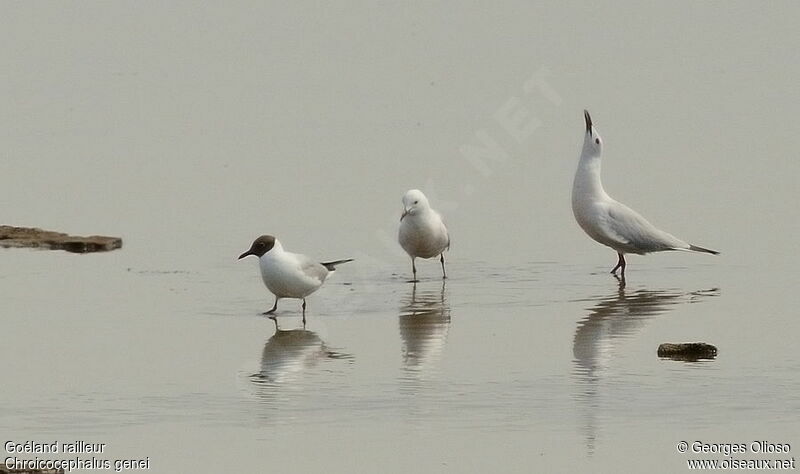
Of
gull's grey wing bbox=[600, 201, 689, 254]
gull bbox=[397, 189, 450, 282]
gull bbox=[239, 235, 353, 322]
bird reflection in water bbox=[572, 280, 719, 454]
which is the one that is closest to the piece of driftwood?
gull bbox=[397, 189, 450, 282]

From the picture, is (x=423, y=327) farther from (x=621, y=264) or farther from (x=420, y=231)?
(x=621, y=264)

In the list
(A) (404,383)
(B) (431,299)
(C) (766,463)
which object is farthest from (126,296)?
(C) (766,463)

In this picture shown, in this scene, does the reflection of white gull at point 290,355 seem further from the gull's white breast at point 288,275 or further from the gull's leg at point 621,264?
the gull's leg at point 621,264

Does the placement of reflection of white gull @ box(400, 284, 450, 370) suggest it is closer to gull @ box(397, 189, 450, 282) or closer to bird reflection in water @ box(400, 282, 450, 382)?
bird reflection in water @ box(400, 282, 450, 382)

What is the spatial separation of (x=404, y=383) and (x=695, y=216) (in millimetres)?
8471

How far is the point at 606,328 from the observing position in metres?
11.8

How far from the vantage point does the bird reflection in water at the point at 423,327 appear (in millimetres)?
10754

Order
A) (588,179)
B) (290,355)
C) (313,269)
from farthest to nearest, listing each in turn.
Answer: (588,179) → (313,269) → (290,355)

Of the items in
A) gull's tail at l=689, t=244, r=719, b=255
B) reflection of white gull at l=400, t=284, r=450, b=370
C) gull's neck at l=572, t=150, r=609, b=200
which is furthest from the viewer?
gull's neck at l=572, t=150, r=609, b=200

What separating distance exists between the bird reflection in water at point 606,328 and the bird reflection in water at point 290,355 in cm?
150

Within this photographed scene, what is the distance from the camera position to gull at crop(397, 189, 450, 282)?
14.7 metres

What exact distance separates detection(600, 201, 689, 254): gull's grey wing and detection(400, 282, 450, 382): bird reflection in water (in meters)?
1.65

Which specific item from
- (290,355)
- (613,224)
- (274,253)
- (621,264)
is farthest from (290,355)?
(613,224)

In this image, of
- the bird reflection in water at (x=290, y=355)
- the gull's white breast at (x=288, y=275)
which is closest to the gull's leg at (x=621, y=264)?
the gull's white breast at (x=288, y=275)
